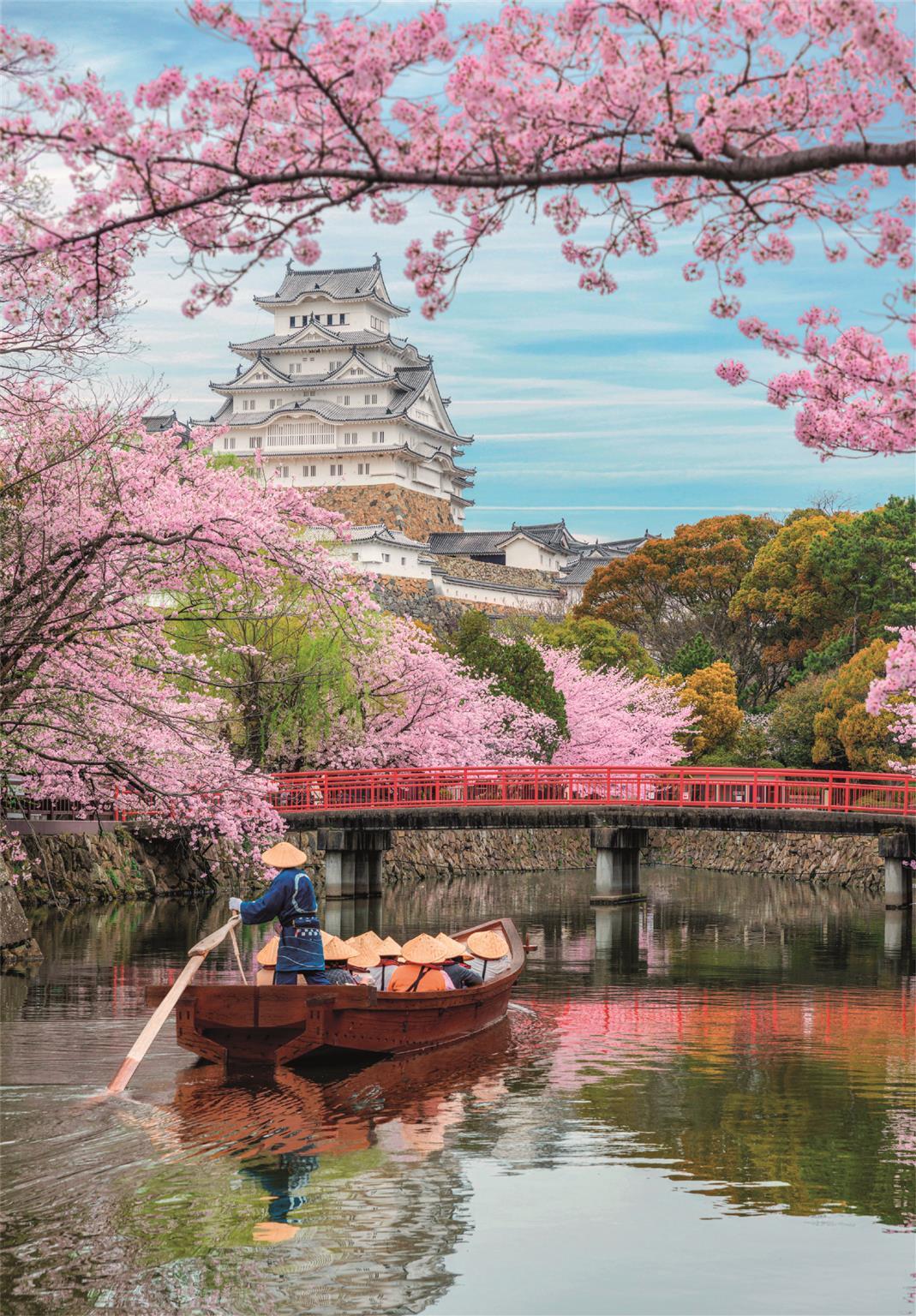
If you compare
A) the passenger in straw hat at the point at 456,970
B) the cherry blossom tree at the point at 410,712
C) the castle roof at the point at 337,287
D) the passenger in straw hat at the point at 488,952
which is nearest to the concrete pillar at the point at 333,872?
the cherry blossom tree at the point at 410,712

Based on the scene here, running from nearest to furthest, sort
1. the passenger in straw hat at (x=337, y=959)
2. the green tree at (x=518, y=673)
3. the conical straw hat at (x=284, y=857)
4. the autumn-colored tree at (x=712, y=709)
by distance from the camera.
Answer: the conical straw hat at (x=284, y=857), the passenger in straw hat at (x=337, y=959), the green tree at (x=518, y=673), the autumn-colored tree at (x=712, y=709)

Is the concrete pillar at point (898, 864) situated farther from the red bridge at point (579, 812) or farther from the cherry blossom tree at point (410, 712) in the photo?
the cherry blossom tree at point (410, 712)

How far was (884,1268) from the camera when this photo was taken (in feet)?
30.1

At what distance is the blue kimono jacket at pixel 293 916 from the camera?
13.2 meters

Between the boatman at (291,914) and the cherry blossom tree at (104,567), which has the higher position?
the cherry blossom tree at (104,567)

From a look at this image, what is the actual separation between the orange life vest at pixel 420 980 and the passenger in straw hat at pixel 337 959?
427 millimetres

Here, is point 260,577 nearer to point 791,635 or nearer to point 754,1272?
point 754,1272

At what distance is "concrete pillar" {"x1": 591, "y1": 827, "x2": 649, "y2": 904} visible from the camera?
113 ft

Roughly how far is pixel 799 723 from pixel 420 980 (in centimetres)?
3307

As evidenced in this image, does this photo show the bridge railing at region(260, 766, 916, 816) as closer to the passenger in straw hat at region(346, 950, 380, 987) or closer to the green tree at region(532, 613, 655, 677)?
the green tree at region(532, 613, 655, 677)

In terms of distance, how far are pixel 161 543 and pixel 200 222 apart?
7743mm

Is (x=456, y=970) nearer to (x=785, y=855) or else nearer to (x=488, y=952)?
(x=488, y=952)

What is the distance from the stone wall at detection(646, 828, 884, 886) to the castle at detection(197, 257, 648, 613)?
29316 millimetres

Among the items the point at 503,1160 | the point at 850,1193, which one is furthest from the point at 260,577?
the point at 850,1193
